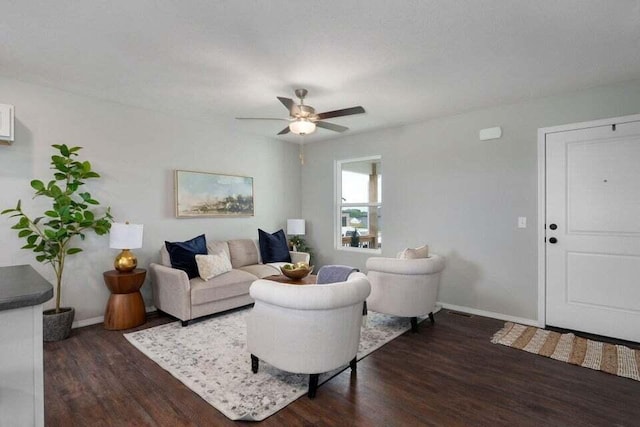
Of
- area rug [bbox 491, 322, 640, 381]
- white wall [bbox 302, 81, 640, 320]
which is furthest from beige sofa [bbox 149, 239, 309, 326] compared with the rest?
area rug [bbox 491, 322, 640, 381]

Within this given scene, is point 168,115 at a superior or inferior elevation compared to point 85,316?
superior

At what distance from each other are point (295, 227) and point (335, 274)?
2750 millimetres

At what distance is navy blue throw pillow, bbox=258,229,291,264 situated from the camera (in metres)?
4.86

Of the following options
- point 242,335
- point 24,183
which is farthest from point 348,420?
point 24,183

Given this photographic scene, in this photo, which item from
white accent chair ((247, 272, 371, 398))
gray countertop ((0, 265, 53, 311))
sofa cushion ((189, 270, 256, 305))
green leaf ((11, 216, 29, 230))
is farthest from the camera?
sofa cushion ((189, 270, 256, 305))

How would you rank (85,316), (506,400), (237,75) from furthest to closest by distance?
1. (85,316)
2. (237,75)
3. (506,400)

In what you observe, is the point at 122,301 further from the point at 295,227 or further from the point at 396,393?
the point at 396,393

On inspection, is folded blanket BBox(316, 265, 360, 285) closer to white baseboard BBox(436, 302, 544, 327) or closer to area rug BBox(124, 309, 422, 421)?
area rug BBox(124, 309, 422, 421)

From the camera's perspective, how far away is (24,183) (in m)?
3.15

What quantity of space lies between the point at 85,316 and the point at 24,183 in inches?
59.0

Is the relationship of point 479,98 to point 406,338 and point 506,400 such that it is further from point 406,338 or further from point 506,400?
point 506,400

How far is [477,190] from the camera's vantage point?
397cm

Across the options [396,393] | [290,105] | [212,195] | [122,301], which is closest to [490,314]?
[396,393]

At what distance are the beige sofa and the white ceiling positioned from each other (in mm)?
1928
